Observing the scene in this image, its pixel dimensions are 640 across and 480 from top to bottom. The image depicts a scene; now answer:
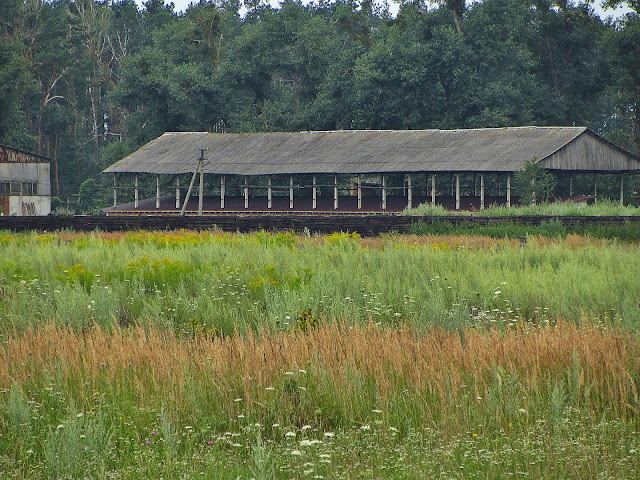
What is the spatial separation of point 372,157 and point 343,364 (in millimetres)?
41436

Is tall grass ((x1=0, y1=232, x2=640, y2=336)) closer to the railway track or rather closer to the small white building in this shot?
the railway track

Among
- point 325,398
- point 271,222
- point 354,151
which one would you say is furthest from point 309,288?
point 354,151

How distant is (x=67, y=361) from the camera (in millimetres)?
7645

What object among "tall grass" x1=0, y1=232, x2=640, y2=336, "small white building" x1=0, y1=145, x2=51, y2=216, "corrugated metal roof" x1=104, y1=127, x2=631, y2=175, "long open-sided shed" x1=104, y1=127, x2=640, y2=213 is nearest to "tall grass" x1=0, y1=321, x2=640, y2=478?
"tall grass" x1=0, y1=232, x2=640, y2=336

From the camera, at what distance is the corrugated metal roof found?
45.2 metres

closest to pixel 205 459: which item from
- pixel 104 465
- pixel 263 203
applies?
pixel 104 465

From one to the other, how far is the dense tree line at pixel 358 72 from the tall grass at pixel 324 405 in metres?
52.1

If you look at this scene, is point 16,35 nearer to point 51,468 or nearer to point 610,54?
point 610,54

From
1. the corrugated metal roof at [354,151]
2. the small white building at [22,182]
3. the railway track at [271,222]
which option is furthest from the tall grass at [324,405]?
the small white building at [22,182]

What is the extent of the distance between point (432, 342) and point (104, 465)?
3228mm

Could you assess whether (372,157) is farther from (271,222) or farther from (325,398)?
(325,398)

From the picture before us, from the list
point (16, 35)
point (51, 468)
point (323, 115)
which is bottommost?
point (51, 468)

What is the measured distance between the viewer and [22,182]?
58812 mm

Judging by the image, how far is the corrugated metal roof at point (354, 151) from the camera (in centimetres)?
4522
